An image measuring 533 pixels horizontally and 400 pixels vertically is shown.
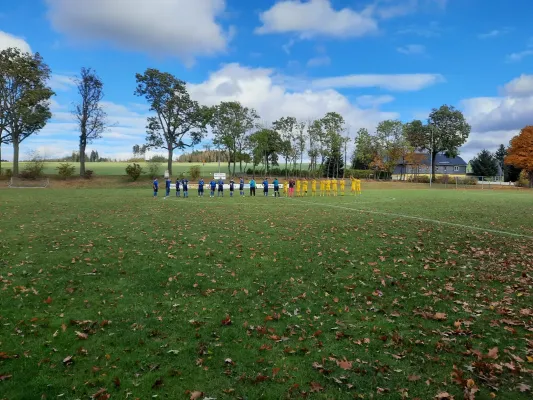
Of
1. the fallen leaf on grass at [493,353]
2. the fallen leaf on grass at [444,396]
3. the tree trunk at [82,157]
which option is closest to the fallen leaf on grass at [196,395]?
the fallen leaf on grass at [444,396]

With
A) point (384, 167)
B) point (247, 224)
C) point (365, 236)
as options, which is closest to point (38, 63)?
point (247, 224)

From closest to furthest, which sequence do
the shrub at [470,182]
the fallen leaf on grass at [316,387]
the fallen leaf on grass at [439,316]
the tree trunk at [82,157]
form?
1. the fallen leaf on grass at [316,387]
2. the fallen leaf on grass at [439,316]
3. the tree trunk at [82,157]
4. the shrub at [470,182]

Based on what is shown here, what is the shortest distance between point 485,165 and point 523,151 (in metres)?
25.2

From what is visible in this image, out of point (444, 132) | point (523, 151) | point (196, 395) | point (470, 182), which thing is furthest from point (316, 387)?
point (444, 132)

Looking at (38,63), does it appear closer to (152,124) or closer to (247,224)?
(152,124)

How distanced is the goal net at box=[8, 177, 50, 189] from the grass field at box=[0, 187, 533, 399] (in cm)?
4162

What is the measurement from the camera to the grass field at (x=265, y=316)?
450cm

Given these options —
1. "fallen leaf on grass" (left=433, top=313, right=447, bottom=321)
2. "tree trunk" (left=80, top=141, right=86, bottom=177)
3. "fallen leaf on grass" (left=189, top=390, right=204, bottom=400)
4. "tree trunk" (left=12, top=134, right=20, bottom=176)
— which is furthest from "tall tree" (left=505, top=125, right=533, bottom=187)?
"tree trunk" (left=12, top=134, right=20, bottom=176)

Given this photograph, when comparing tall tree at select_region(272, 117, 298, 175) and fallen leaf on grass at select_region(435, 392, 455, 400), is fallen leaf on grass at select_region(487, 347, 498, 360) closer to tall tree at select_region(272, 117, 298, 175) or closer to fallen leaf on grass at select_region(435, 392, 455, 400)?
fallen leaf on grass at select_region(435, 392, 455, 400)

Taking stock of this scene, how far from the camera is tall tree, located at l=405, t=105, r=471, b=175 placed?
79938 millimetres

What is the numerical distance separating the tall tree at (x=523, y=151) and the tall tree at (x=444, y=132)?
36.7 feet

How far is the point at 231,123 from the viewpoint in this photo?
208 feet

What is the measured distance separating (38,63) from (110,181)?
60.9 feet

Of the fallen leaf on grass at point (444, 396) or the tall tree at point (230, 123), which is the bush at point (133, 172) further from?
the fallen leaf on grass at point (444, 396)
